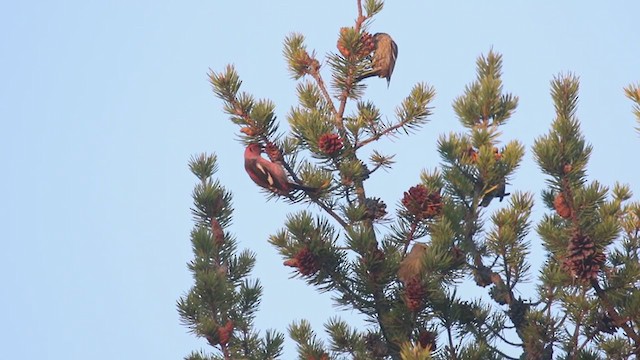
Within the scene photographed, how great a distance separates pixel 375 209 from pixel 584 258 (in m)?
1.35

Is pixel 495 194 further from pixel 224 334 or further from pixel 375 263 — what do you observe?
pixel 224 334

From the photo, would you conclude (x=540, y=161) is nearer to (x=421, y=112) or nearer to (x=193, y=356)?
(x=421, y=112)

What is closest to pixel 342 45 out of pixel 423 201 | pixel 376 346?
pixel 423 201

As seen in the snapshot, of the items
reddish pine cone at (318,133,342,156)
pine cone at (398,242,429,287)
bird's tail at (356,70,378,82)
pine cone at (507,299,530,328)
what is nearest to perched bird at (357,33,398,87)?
bird's tail at (356,70,378,82)

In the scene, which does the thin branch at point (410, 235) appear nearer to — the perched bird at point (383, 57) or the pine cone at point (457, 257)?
the pine cone at point (457, 257)

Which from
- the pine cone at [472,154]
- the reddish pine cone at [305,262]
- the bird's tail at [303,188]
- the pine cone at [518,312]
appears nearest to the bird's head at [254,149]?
the bird's tail at [303,188]

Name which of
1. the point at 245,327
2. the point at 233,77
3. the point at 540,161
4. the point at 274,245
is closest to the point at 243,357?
the point at 245,327

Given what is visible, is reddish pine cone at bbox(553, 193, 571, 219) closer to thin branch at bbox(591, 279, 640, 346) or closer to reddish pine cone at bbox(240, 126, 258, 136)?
thin branch at bbox(591, 279, 640, 346)

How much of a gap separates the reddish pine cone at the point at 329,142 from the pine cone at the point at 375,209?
38 cm

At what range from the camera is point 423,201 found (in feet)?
19.0

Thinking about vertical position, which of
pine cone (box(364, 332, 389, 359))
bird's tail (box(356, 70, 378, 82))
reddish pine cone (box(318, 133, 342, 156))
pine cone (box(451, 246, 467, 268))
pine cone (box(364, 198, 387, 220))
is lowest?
pine cone (box(364, 332, 389, 359))

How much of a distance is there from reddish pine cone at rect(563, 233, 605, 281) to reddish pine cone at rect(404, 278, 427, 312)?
774 millimetres

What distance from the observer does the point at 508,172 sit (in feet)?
19.6

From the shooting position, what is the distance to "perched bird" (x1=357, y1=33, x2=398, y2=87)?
6.75 meters
